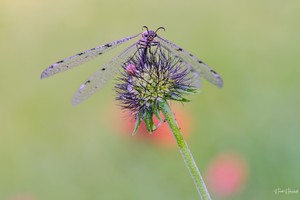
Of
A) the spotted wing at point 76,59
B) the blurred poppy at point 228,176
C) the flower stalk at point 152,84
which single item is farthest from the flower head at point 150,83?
the blurred poppy at point 228,176

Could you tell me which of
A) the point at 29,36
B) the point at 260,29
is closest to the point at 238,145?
the point at 260,29

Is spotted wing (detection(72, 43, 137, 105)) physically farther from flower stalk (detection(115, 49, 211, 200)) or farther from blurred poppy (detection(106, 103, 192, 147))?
blurred poppy (detection(106, 103, 192, 147))

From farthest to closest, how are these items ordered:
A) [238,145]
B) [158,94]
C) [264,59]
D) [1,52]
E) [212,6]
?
[1,52] → [212,6] → [264,59] → [238,145] → [158,94]

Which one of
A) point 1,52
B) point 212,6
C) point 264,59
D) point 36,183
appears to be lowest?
point 36,183

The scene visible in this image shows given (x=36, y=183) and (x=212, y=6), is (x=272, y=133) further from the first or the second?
(x=212, y=6)

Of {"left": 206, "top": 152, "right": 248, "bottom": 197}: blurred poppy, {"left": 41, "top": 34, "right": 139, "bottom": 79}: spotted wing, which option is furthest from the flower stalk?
{"left": 206, "top": 152, "right": 248, "bottom": 197}: blurred poppy

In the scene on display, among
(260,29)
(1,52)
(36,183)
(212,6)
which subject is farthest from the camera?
(1,52)

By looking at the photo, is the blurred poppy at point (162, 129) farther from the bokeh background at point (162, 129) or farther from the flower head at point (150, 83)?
the flower head at point (150, 83)
